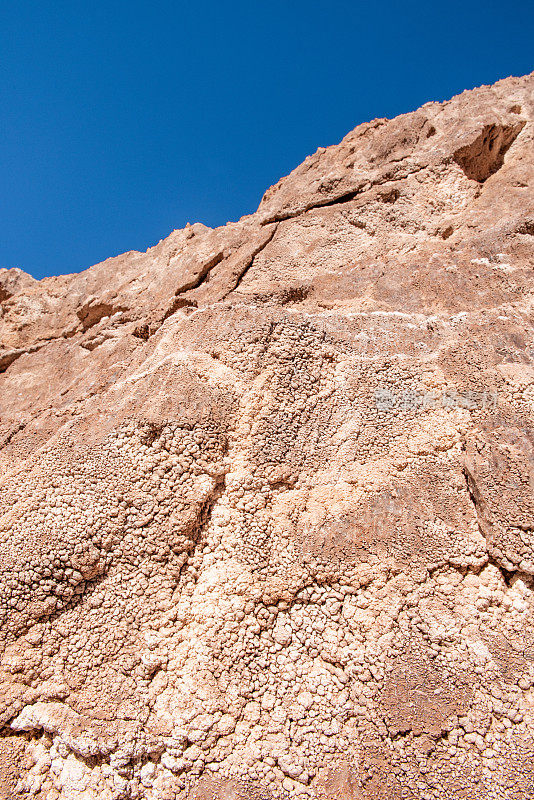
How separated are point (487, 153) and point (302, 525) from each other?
4478 millimetres

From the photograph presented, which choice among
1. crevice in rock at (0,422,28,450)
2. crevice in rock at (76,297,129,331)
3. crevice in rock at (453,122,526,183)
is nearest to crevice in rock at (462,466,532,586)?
crevice in rock at (453,122,526,183)

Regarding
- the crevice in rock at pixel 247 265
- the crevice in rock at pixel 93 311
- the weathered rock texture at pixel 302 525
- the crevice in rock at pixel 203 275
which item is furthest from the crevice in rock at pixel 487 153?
the crevice in rock at pixel 93 311

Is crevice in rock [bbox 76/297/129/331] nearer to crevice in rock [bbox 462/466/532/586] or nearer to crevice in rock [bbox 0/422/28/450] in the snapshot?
crevice in rock [bbox 0/422/28/450]

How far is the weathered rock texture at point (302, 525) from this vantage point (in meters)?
3.09

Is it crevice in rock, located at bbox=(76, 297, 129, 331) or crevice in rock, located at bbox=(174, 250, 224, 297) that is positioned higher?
crevice in rock, located at bbox=(174, 250, 224, 297)

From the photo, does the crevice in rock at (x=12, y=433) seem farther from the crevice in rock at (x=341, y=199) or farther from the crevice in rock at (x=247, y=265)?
the crevice in rock at (x=341, y=199)

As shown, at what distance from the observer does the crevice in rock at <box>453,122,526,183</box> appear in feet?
17.7

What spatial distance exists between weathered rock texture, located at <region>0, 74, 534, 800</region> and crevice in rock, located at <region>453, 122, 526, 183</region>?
0.03 metres

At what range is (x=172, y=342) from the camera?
478 centimetres

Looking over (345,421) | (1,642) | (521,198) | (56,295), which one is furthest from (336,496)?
(56,295)

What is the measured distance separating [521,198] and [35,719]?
19.6ft

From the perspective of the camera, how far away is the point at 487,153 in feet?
17.8

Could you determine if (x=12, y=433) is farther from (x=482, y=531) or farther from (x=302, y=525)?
(x=482, y=531)

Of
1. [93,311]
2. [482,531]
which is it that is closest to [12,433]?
[93,311]
